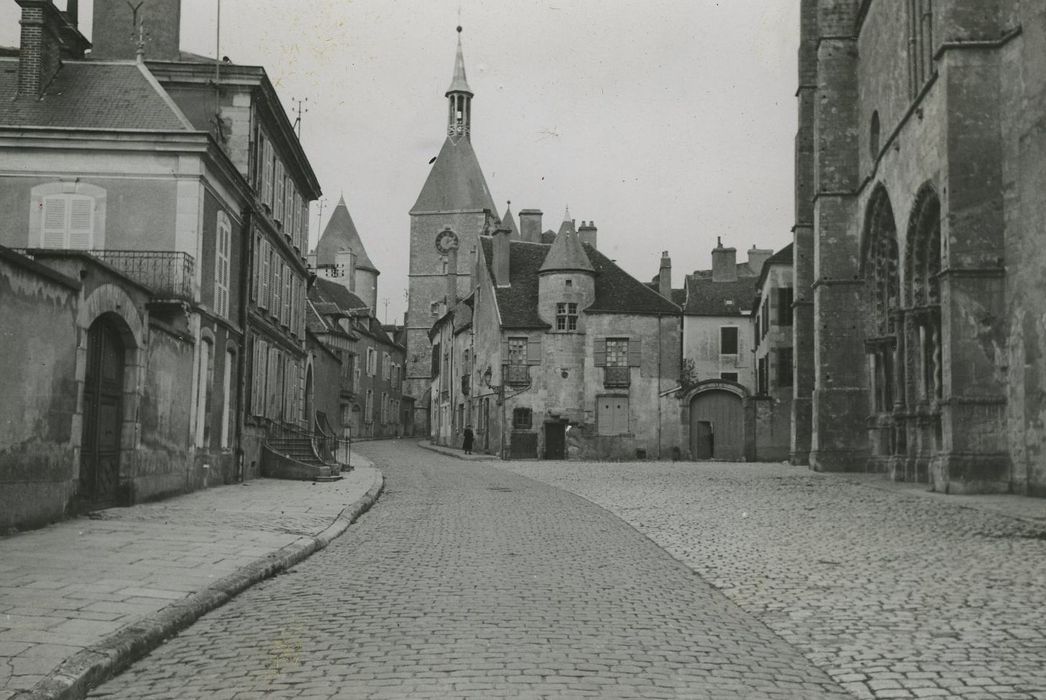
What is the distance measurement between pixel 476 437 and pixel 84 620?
42491 mm

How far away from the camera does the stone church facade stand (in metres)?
18.0

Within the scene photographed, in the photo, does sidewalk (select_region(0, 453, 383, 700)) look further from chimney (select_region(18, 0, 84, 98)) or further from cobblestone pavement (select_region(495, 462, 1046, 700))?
chimney (select_region(18, 0, 84, 98))

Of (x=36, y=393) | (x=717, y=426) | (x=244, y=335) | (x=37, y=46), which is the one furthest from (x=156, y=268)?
(x=717, y=426)

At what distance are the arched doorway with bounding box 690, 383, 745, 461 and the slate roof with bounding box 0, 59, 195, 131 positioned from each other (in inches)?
1181

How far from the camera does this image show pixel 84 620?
6305mm

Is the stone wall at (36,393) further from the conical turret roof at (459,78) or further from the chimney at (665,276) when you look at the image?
the conical turret roof at (459,78)

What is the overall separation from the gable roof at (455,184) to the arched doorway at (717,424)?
1851 inches

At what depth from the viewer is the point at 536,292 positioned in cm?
4594

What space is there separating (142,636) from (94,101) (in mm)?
14079

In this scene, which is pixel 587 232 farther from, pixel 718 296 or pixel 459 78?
pixel 459 78

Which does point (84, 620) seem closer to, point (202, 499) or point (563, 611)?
point (563, 611)

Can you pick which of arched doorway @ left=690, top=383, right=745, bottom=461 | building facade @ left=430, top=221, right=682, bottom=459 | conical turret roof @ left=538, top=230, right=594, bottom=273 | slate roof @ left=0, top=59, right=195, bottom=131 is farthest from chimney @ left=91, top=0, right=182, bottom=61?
arched doorway @ left=690, top=383, right=745, bottom=461

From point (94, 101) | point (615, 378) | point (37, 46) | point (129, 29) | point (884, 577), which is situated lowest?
point (884, 577)

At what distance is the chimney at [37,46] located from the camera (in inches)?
685
